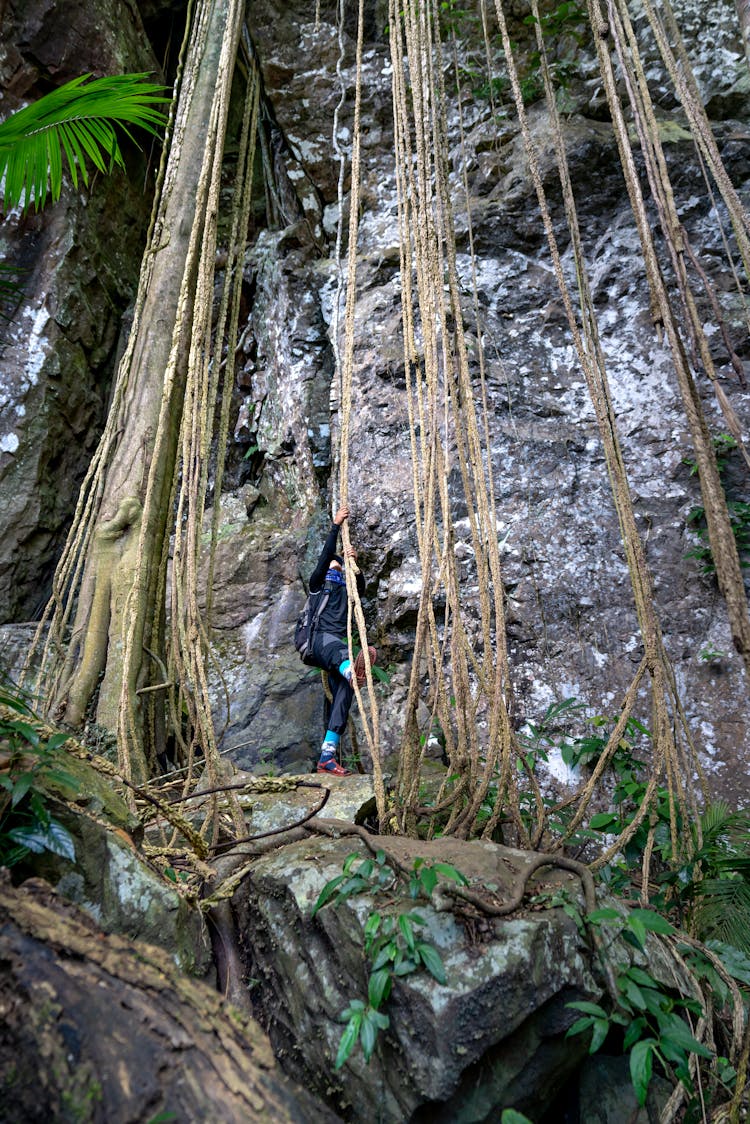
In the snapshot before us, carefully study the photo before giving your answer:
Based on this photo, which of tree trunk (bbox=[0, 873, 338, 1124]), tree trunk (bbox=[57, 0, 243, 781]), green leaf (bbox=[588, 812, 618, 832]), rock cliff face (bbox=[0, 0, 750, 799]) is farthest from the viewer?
rock cliff face (bbox=[0, 0, 750, 799])

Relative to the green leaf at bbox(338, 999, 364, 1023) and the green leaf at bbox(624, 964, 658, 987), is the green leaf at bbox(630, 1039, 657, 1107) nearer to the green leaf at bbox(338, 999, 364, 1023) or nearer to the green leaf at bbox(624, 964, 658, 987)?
the green leaf at bbox(624, 964, 658, 987)

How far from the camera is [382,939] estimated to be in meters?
1.03

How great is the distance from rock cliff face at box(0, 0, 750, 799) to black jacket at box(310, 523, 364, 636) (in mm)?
311

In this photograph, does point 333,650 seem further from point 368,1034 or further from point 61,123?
point 61,123

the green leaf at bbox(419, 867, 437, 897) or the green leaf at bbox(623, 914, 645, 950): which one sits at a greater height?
the green leaf at bbox(419, 867, 437, 897)

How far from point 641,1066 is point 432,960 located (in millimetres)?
310

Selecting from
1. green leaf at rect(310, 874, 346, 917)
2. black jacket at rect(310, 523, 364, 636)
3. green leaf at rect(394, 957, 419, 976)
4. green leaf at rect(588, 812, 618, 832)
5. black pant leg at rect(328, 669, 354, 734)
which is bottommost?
green leaf at rect(394, 957, 419, 976)

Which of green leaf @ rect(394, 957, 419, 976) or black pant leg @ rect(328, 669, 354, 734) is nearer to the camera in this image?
green leaf @ rect(394, 957, 419, 976)

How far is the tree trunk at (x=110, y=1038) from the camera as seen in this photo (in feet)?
1.95

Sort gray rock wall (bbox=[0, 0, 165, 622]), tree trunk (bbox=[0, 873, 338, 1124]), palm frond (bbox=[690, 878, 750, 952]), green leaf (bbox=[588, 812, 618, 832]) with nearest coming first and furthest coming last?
1. tree trunk (bbox=[0, 873, 338, 1124])
2. palm frond (bbox=[690, 878, 750, 952])
3. green leaf (bbox=[588, 812, 618, 832])
4. gray rock wall (bbox=[0, 0, 165, 622])

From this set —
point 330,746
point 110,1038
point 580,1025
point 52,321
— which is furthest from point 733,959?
point 52,321

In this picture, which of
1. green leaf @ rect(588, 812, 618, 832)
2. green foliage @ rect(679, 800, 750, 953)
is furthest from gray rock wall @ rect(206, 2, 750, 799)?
green foliage @ rect(679, 800, 750, 953)

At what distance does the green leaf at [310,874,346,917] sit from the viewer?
3.69ft

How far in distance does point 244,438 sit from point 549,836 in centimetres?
304
